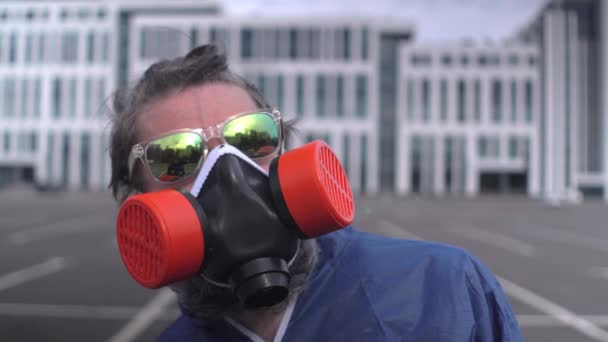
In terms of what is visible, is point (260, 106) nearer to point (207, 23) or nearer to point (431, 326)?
point (431, 326)

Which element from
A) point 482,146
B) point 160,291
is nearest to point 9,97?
point 160,291

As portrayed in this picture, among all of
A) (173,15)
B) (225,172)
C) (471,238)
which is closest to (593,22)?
(471,238)

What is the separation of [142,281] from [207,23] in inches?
1450

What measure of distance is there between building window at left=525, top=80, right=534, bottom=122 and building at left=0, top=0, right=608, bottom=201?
0.08 metres

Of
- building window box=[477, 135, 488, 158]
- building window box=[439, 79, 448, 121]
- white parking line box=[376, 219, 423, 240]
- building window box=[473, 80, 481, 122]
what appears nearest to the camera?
white parking line box=[376, 219, 423, 240]

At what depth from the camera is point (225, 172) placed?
3.05 feet

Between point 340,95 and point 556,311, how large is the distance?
116 ft

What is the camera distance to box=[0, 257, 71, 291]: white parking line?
2557 millimetres

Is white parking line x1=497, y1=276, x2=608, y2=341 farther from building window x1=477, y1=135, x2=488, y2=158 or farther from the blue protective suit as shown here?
building window x1=477, y1=135, x2=488, y2=158

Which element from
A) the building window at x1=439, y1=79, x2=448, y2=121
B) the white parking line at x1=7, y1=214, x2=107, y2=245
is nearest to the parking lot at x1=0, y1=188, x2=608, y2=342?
the white parking line at x1=7, y1=214, x2=107, y2=245

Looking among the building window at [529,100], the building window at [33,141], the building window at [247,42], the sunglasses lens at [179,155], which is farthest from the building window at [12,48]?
the sunglasses lens at [179,155]

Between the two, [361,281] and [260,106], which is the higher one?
[260,106]

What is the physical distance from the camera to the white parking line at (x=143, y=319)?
321 centimetres

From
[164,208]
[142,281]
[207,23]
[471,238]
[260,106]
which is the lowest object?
[471,238]
